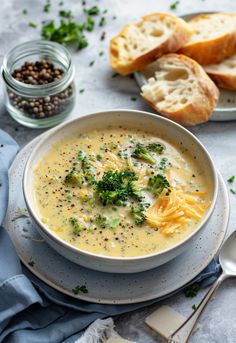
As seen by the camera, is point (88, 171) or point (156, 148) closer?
point (88, 171)

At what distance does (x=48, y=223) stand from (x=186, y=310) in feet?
2.77

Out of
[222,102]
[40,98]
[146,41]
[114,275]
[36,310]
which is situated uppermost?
[146,41]

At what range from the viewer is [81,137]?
358cm

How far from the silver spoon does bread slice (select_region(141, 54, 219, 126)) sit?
0.98 metres

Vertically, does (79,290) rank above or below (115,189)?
below

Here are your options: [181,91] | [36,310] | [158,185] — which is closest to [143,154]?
[158,185]

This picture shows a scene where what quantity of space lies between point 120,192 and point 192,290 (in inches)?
25.1

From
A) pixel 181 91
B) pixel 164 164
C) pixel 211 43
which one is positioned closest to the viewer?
pixel 164 164

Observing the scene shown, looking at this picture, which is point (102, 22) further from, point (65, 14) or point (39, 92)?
point (39, 92)

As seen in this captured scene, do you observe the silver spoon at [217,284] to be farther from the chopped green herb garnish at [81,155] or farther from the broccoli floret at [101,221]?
the chopped green herb garnish at [81,155]

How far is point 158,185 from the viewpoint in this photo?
319 cm

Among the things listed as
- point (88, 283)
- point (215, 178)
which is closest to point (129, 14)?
point (215, 178)

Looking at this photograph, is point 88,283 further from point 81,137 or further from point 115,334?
point 81,137

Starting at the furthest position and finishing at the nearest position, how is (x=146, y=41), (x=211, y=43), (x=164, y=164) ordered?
(x=146, y=41) → (x=211, y=43) → (x=164, y=164)
